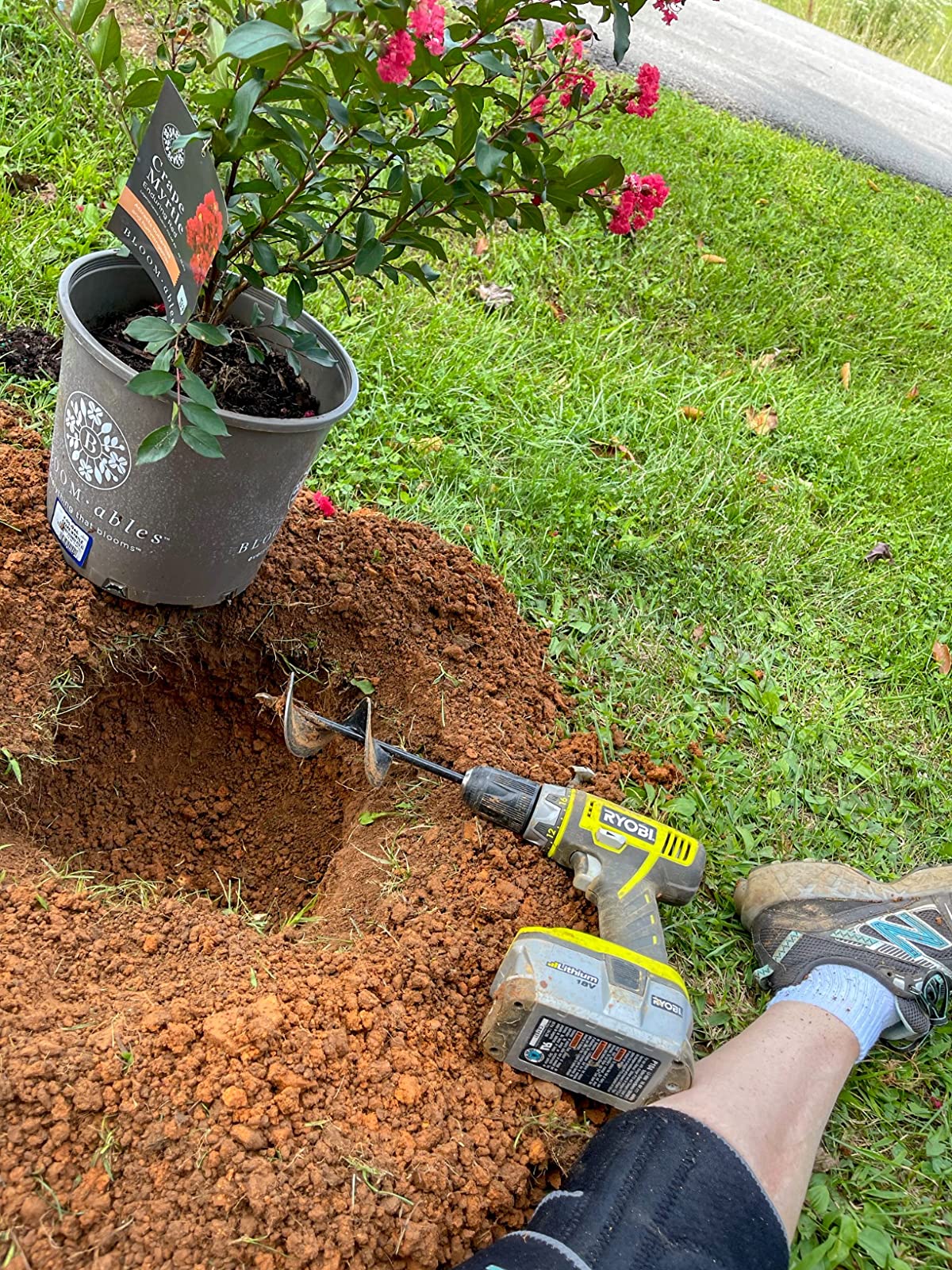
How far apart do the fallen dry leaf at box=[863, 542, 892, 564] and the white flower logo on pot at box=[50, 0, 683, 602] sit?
1.67 meters

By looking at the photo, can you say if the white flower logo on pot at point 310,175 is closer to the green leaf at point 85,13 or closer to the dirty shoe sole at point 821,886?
the green leaf at point 85,13

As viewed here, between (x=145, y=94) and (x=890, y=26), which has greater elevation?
(x=890, y=26)

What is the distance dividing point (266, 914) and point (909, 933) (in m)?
1.41

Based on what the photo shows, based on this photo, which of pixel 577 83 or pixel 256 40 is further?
pixel 577 83

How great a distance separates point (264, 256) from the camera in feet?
5.25

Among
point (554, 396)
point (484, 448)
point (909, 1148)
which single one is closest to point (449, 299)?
point (554, 396)

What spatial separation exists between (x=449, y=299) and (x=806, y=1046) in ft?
8.60

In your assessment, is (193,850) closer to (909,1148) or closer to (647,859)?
(647,859)

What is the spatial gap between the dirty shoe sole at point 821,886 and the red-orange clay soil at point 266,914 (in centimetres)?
32

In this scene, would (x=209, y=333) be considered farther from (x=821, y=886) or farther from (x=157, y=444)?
(x=821, y=886)

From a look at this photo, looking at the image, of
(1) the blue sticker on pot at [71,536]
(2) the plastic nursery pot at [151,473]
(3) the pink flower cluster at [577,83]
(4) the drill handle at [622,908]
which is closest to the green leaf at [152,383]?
(2) the plastic nursery pot at [151,473]

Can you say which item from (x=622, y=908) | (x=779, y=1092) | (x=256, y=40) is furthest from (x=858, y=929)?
(x=256, y=40)

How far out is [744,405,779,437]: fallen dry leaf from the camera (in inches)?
135

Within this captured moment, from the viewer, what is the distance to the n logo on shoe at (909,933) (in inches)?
83.1
